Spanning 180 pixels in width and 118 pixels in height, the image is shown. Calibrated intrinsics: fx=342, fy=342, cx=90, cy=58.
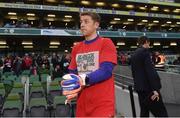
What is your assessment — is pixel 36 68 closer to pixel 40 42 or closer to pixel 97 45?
pixel 97 45

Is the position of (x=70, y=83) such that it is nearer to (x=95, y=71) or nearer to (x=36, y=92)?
(x=95, y=71)

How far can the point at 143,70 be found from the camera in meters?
5.10

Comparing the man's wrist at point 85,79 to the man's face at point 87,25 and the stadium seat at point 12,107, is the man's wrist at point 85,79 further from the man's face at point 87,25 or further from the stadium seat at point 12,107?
the stadium seat at point 12,107

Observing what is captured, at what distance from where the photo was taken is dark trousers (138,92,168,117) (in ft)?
16.2

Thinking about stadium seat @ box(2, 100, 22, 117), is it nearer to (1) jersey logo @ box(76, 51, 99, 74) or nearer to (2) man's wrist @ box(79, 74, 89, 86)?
(1) jersey logo @ box(76, 51, 99, 74)

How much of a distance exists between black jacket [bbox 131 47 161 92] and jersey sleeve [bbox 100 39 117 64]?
80.8 inches

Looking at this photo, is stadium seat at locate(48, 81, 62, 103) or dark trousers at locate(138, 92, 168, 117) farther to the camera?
stadium seat at locate(48, 81, 62, 103)

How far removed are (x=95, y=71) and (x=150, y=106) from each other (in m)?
2.50

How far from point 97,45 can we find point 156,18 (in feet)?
177

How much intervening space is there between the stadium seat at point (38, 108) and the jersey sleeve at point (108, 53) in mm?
5565

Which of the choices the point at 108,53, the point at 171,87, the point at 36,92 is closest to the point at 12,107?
the point at 36,92

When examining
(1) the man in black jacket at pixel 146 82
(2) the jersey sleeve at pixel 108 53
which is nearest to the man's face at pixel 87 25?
(2) the jersey sleeve at pixel 108 53

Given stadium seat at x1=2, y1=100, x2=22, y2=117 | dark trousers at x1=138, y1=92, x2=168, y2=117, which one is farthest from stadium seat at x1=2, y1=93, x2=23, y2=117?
dark trousers at x1=138, y1=92, x2=168, y2=117

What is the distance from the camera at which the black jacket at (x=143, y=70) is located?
4.89 meters
